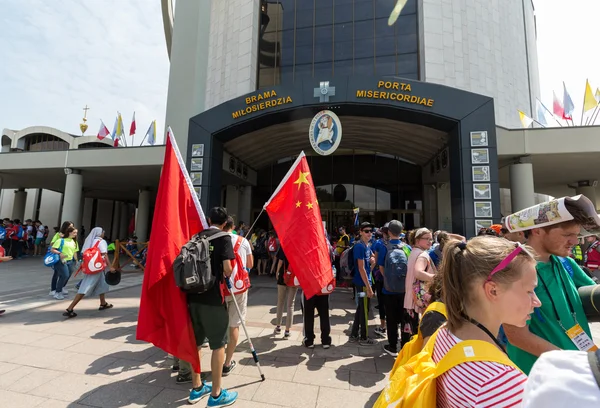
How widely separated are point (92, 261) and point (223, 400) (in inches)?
193

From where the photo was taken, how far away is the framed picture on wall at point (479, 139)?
9922mm

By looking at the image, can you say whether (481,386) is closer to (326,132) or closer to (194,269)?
(194,269)

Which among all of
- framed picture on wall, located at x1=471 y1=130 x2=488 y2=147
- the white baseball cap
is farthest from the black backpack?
framed picture on wall, located at x1=471 y1=130 x2=488 y2=147

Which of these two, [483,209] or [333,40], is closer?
[483,209]

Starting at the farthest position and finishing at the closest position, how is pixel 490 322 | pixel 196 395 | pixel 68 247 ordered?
pixel 68 247, pixel 196 395, pixel 490 322

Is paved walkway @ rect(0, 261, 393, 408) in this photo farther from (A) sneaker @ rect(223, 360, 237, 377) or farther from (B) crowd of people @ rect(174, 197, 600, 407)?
(B) crowd of people @ rect(174, 197, 600, 407)

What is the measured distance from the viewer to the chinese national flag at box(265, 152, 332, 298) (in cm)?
424

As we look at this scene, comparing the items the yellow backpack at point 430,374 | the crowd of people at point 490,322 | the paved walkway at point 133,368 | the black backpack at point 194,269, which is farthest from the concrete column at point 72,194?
the yellow backpack at point 430,374

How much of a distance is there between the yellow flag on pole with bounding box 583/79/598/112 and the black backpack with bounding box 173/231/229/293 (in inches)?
618

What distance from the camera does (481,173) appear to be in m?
9.82

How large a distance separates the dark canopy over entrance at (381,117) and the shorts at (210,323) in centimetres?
856

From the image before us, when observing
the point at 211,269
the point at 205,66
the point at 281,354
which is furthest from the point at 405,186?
the point at 211,269

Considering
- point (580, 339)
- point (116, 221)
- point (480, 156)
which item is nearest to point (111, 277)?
point (580, 339)

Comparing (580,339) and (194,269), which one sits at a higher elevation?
(194,269)
